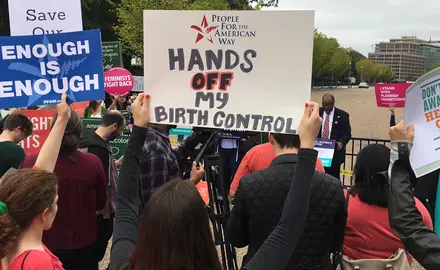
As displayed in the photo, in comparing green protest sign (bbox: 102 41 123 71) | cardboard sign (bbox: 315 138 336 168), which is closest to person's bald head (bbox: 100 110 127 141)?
cardboard sign (bbox: 315 138 336 168)

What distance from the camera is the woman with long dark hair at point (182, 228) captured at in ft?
4.36

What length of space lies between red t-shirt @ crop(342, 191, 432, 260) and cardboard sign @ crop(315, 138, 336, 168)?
3.76 metres

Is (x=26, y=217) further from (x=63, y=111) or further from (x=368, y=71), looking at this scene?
(x=368, y=71)

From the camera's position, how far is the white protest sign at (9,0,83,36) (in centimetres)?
373

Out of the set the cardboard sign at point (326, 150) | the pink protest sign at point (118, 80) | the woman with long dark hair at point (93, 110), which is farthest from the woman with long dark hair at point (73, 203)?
the pink protest sign at point (118, 80)

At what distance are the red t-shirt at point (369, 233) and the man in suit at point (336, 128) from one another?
4.45 meters

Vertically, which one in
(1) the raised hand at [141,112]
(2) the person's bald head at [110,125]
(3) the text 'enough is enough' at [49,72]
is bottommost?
(2) the person's bald head at [110,125]

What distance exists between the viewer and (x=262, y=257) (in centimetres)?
148

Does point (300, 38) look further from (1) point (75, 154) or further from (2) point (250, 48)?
(1) point (75, 154)

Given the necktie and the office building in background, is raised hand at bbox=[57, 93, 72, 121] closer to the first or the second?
the necktie

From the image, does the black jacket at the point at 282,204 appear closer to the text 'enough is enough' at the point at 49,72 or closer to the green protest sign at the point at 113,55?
the text 'enough is enough' at the point at 49,72

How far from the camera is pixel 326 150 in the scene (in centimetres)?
635

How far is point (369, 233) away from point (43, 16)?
3.21m

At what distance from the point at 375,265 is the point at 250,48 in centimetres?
145
